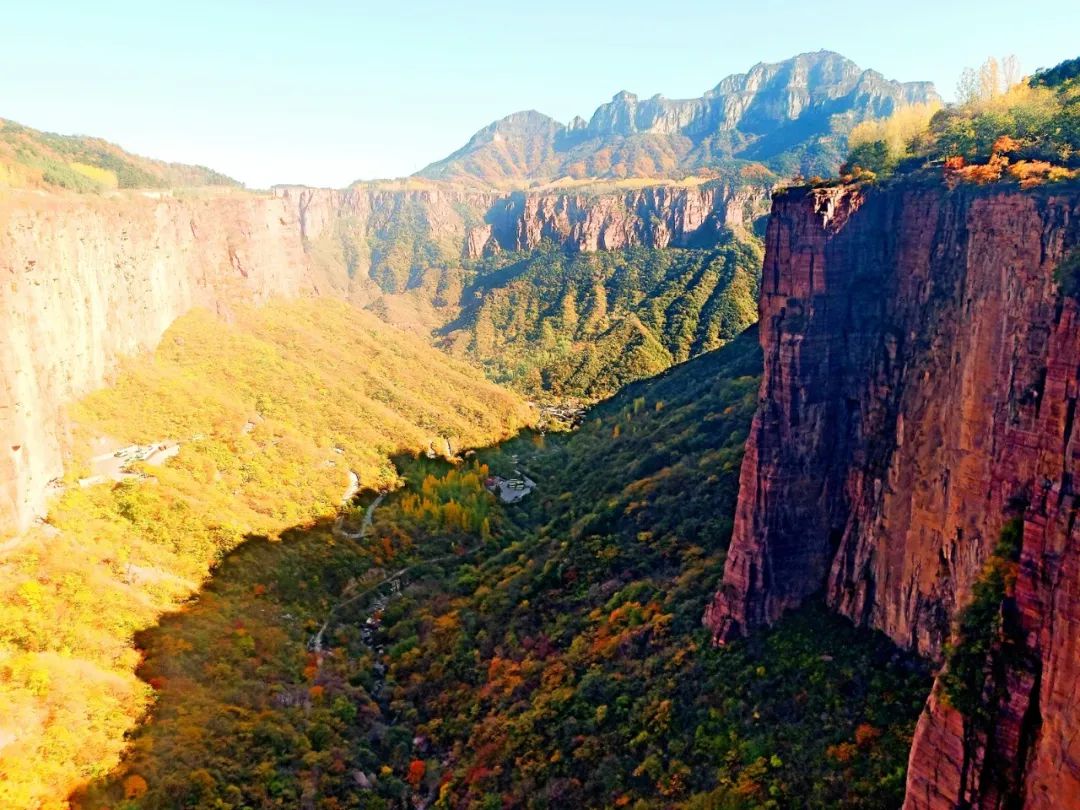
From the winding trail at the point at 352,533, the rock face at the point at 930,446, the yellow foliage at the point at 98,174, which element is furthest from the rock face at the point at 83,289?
the rock face at the point at 930,446

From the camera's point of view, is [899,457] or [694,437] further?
[694,437]

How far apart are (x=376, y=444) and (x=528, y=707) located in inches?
3163

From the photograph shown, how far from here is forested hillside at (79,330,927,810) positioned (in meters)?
46.8

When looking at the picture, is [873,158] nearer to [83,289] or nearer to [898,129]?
[898,129]

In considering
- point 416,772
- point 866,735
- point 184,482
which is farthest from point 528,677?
point 184,482

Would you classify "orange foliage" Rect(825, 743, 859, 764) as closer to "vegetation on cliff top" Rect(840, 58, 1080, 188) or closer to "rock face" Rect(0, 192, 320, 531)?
"vegetation on cliff top" Rect(840, 58, 1080, 188)

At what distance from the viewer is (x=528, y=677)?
67.4 m

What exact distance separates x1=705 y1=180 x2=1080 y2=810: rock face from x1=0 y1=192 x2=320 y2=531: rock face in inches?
2777

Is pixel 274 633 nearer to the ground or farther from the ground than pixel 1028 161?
nearer to the ground

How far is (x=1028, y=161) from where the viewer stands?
4266 cm

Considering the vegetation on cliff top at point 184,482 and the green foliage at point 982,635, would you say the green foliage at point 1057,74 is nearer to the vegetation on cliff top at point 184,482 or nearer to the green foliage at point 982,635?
the green foliage at point 982,635

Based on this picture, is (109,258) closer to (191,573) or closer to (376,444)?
(376,444)

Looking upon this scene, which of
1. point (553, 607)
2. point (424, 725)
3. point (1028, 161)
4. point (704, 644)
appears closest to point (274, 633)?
point (424, 725)

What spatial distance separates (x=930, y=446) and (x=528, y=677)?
134ft
